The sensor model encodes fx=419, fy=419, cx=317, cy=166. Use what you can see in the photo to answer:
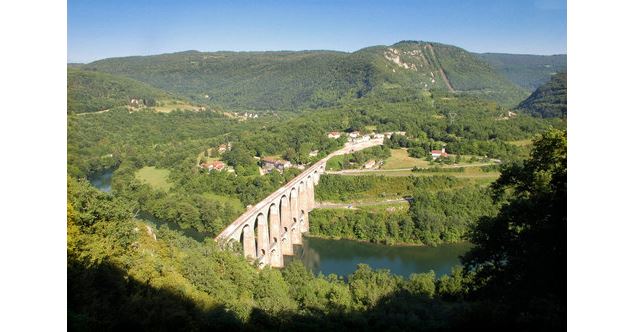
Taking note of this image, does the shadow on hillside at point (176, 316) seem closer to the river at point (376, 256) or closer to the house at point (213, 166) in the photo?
the river at point (376, 256)

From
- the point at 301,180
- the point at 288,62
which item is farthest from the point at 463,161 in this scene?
the point at 288,62

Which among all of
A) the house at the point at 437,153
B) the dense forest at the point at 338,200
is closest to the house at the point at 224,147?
the dense forest at the point at 338,200

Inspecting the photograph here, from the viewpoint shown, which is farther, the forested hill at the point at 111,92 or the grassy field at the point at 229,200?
the forested hill at the point at 111,92

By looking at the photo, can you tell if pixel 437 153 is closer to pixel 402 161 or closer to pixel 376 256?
pixel 402 161

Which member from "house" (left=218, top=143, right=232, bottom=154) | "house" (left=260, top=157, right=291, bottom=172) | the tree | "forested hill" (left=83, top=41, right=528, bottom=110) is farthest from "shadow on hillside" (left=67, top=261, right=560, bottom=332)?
"forested hill" (left=83, top=41, right=528, bottom=110)
